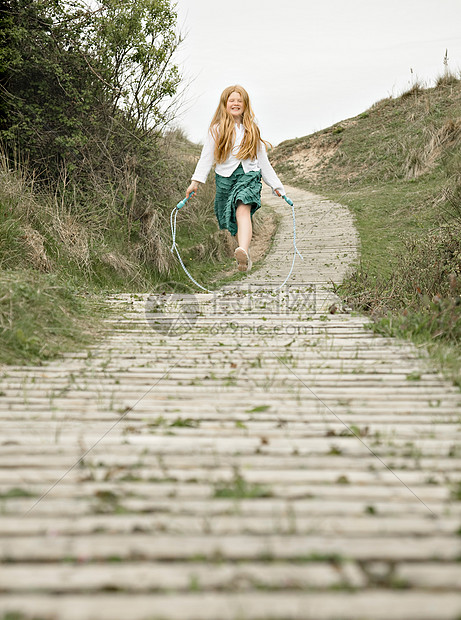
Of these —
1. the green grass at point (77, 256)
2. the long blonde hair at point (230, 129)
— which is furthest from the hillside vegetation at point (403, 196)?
the green grass at point (77, 256)

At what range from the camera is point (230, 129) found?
5.83 m

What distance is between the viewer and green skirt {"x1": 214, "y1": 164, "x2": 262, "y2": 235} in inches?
233

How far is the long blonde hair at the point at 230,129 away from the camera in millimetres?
5840

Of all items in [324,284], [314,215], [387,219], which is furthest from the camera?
[314,215]

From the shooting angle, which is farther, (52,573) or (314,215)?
(314,215)

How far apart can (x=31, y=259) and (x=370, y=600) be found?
15.9 feet

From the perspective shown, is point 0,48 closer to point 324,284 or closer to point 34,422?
point 324,284

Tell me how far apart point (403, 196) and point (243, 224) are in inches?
308

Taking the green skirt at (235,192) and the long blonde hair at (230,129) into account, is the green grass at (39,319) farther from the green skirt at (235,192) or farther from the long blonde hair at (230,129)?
the long blonde hair at (230,129)

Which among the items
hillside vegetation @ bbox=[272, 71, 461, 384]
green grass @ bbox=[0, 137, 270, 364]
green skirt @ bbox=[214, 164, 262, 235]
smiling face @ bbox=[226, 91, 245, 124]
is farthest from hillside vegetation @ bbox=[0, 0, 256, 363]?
hillside vegetation @ bbox=[272, 71, 461, 384]

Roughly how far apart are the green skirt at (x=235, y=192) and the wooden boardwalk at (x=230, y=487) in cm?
298

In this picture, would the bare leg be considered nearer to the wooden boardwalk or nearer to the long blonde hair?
the long blonde hair

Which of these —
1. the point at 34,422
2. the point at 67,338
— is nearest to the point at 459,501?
the point at 34,422

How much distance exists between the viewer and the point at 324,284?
7.01 metres
